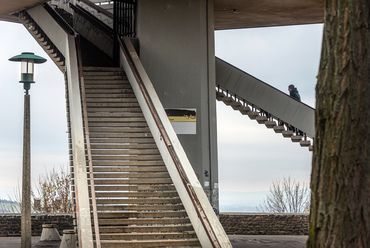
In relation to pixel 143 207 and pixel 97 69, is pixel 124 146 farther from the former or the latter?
pixel 97 69

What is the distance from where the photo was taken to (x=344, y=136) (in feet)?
15.9

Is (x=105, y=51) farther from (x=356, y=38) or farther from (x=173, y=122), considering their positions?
(x=356, y=38)

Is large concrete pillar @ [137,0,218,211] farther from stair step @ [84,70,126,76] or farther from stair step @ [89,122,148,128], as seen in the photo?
stair step @ [89,122,148,128]

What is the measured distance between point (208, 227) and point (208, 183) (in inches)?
213

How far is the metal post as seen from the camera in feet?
41.0

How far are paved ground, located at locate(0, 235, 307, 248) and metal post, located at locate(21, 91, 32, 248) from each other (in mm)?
524

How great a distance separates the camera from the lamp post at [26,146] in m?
12.5

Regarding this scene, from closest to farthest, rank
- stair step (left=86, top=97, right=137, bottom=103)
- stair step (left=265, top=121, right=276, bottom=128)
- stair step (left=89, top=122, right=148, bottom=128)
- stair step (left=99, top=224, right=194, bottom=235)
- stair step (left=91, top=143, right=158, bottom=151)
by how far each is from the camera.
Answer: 1. stair step (left=99, top=224, right=194, bottom=235)
2. stair step (left=91, top=143, right=158, bottom=151)
3. stair step (left=89, top=122, right=148, bottom=128)
4. stair step (left=86, top=97, right=137, bottom=103)
5. stair step (left=265, top=121, right=276, bottom=128)

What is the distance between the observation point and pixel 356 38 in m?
4.91

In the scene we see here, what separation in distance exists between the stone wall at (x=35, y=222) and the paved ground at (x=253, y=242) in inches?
17.0

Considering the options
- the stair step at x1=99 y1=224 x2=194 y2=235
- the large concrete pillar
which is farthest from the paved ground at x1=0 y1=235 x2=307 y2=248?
the stair step at x1=99 y1=224 x2=194 y2=235

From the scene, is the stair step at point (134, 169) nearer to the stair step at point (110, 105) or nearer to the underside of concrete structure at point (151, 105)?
the underside of concrete structure at point (151, 105)

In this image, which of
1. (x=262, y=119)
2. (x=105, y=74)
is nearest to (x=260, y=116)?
(x=262, y=119)

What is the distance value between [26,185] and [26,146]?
823 mm
